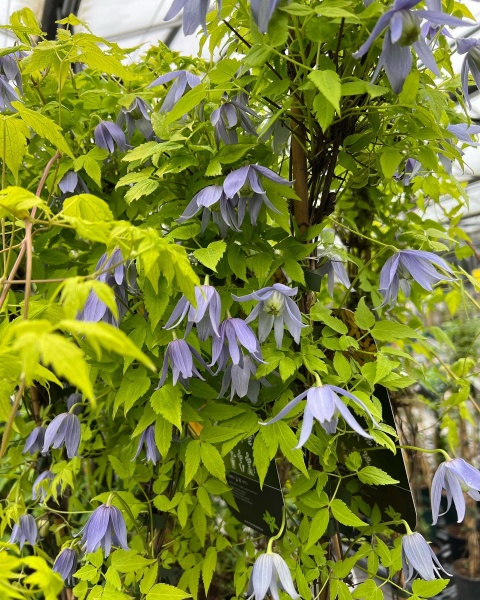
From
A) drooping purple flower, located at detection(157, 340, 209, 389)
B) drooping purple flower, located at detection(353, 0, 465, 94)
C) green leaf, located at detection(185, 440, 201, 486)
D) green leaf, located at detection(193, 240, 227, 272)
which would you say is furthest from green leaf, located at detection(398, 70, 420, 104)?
green leaf, located at detection(185, 440, 201, 486)

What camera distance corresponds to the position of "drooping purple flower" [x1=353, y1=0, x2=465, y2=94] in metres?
0.42

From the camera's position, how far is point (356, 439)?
2.30 feet

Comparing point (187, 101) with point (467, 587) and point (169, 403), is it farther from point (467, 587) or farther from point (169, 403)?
point (467, 587)

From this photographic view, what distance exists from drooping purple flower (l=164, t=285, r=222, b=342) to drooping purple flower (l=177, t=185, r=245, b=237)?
89 millimetres

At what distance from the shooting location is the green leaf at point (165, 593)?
62 cm

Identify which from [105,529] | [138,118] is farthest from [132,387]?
[138,118]

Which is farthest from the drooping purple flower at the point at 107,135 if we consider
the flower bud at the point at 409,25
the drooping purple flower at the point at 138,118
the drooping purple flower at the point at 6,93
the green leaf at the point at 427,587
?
the green leaf at the point at 427,587

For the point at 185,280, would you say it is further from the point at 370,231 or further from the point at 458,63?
the point at 458,63

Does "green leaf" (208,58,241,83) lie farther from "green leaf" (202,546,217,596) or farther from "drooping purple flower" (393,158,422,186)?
"green leaf" (202,546,217,596)

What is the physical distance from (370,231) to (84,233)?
72cm

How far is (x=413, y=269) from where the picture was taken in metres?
0.61

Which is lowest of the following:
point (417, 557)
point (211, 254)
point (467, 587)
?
point (467, 587)

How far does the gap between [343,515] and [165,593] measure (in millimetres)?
237

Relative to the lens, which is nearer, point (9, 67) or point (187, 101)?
point (187, 101)
